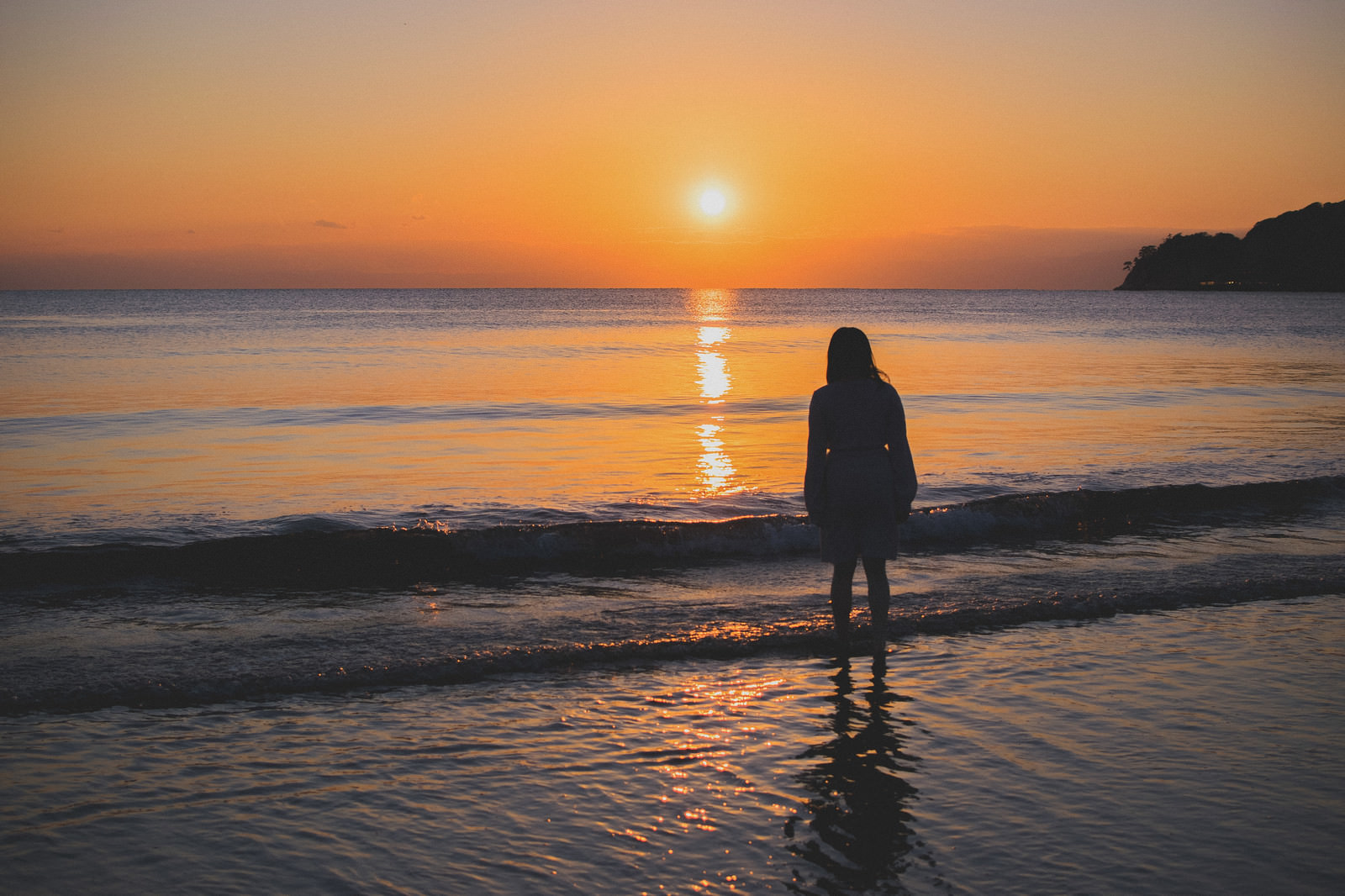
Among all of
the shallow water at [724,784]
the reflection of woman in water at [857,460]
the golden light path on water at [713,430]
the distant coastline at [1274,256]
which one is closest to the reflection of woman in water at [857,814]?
the shallow water at [724,784]

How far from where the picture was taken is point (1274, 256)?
16238cm

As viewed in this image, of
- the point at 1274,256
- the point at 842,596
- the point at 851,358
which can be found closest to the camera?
the point at 851,358

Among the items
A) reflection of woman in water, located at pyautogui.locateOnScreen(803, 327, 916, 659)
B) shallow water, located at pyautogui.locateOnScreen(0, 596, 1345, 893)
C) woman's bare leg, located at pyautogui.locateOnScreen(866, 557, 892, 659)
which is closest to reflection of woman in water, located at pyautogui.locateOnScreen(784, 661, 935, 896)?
shallow water, located at pyautogui.locateOnScreen(0, 596, 1345, 893)

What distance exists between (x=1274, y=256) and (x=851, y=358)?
618 feet

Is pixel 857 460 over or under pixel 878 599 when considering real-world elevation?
over

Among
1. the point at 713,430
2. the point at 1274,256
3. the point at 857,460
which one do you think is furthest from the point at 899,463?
the point at 1274,256

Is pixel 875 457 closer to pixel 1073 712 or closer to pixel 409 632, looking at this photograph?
pixel 1073 712

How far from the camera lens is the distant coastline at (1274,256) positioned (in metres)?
154

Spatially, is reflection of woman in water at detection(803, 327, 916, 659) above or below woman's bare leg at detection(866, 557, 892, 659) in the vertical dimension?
above

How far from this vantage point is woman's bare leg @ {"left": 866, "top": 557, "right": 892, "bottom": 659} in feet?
19.5

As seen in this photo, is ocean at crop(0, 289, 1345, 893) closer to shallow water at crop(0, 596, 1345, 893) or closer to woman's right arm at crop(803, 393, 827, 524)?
shallow water at crop(0, 596, 1345, 893)

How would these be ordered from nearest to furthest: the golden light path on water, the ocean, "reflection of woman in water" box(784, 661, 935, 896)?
"reflection of woman in water" box(784, 661, 935, 896) → the ocean → the golden light path on water

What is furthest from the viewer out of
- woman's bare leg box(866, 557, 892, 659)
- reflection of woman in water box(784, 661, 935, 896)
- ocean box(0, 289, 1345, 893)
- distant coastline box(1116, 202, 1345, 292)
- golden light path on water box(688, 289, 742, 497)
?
distant coastline box(1116, 202, 1345, 292)

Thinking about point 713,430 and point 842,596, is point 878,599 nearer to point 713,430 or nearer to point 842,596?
point 842,596
